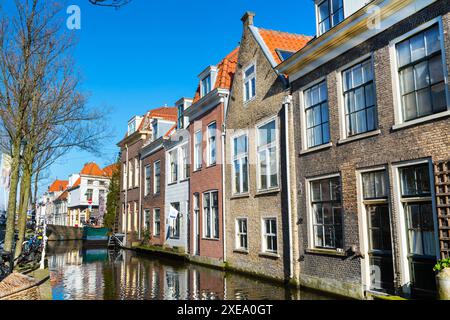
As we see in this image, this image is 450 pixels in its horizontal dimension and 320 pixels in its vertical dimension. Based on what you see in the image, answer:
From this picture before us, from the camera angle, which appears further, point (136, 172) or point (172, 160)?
point (136, 172)

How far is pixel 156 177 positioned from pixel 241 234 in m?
12.6

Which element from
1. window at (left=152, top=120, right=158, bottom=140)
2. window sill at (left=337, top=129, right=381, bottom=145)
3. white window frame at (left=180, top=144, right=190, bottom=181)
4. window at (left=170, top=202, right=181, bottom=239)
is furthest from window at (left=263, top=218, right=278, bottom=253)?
window at (left=152, top=120, right=158, bottom=140)

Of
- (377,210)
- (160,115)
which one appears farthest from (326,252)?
(160,115)

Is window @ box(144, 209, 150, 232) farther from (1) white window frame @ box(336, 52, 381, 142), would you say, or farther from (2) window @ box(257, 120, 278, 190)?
(1) white window frame @ box(336, 52, 381, 142)

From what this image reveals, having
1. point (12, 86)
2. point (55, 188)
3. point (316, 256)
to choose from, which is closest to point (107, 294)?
point (316, 256)

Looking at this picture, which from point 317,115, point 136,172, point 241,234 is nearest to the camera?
point 317,115

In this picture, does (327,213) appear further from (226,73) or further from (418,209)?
(226,73)

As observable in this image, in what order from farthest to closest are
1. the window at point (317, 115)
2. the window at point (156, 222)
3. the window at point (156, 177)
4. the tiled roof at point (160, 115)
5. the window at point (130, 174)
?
the window at point (130, 174)
the tiled roof at point (160, 115)
the window at point (156, 177)
the window at point (156, 222)
the window at point (317, 115)

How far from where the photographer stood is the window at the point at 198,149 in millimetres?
21402

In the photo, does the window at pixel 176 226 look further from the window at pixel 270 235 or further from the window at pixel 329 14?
the window at pixel 329 14

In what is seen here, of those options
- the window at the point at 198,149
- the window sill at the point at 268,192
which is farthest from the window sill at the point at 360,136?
the window at the point at 198,149

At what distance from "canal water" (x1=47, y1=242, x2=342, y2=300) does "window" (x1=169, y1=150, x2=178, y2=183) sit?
741cm

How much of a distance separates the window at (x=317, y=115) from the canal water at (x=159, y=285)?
4501 mm

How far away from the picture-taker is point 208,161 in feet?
66.3
